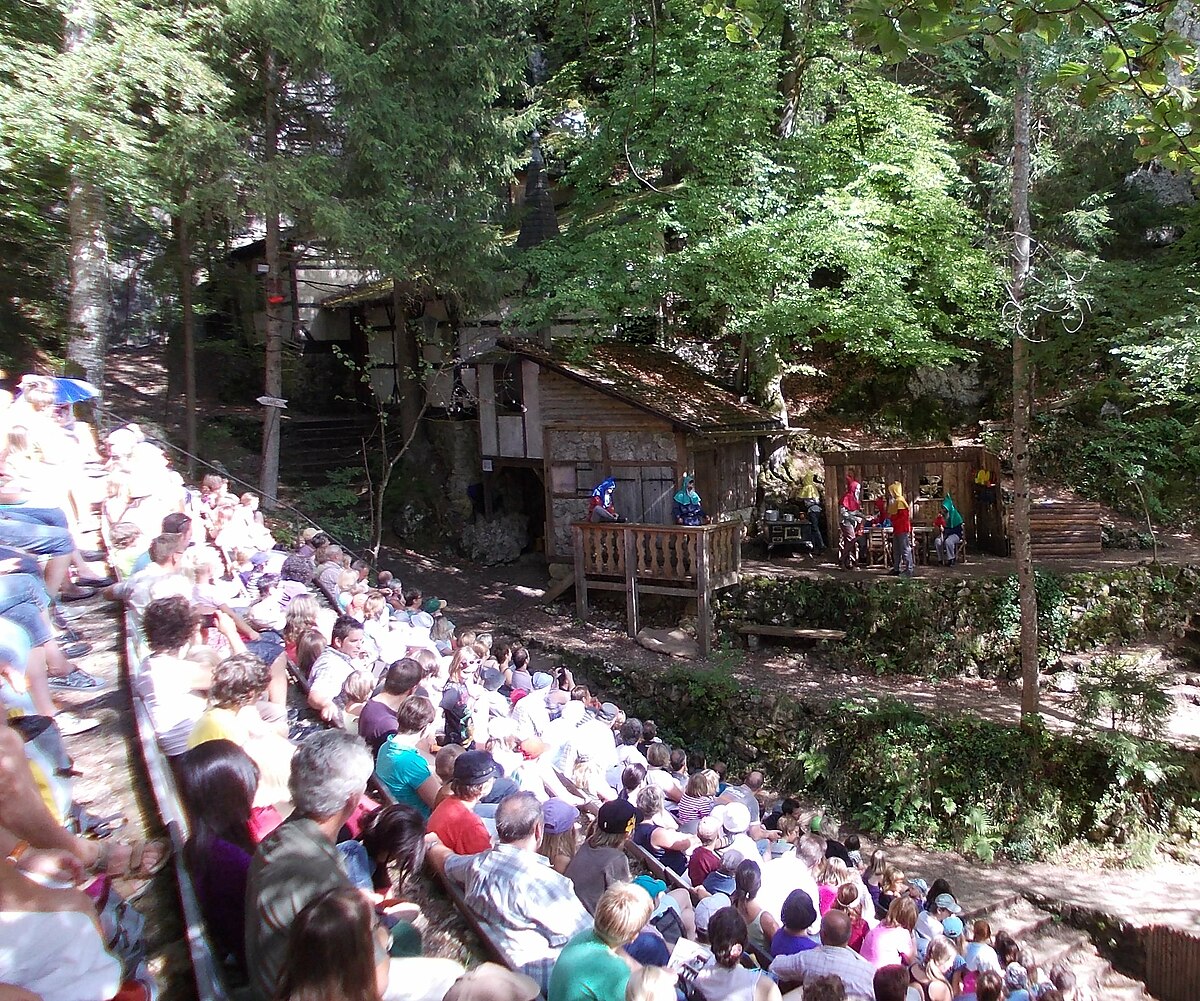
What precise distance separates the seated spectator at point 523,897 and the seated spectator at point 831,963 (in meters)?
1.87

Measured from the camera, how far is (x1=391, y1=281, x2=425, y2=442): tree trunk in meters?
19.8

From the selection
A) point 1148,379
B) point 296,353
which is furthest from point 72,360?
point 1148,379

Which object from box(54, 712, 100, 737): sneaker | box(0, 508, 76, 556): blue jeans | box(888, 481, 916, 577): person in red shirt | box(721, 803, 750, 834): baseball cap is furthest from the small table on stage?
box(54, 712, 100, 737): sneaker

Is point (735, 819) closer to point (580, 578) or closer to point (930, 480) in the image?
point (580, 578)

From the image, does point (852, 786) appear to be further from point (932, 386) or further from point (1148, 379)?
point (932, 386)

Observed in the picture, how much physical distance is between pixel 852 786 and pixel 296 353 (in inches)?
669

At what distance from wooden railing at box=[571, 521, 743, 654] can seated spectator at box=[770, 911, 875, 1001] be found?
9.26 m

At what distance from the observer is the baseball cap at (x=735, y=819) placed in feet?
22.6

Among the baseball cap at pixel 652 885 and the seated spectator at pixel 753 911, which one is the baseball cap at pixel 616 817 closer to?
the baseball cap at pixel 652 885

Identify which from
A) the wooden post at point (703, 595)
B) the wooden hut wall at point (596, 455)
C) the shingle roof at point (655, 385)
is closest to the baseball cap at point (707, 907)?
the wooden post at point (703, 595)

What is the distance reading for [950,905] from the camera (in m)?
8.13

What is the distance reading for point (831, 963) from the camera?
521 cm

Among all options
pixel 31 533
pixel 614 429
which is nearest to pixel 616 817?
pixel 31 533

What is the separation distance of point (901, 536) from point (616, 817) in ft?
37.4
